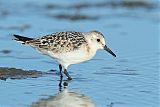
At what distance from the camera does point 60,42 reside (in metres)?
10.2

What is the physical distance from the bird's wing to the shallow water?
0.54 metres

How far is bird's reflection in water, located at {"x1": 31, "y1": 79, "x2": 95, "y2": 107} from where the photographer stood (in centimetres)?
859

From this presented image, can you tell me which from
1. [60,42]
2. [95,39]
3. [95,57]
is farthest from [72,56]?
[95,57]

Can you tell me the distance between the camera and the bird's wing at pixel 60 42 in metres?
10.2

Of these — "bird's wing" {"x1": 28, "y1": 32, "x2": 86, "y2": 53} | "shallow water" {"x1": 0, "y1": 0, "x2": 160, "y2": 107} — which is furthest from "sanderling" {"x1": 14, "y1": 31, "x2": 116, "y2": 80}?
"shallow water" {"x1": 0, "y1": 0, "x2": 160, "y2": 107}

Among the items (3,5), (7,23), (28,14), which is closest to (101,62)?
(7,23)

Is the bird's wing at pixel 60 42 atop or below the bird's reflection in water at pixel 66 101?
atop

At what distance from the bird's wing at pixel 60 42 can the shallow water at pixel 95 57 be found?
0.54 meters

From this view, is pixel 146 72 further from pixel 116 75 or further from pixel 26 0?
pixel 26 0

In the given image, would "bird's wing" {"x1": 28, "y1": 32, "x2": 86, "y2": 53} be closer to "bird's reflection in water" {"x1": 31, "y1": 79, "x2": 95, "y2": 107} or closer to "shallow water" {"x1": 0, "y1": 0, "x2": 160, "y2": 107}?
"shallow water" {"x1": 0, "y1": 0, "x2": 160, "y2": 107}

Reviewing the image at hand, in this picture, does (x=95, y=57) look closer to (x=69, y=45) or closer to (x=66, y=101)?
(x=69, y=45)

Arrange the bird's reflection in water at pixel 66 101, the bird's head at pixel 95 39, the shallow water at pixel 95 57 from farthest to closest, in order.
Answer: the bird's head at pixel 95 39
the shallow water at pixel 95 57
the bird's reflection in water at pixel 66 101

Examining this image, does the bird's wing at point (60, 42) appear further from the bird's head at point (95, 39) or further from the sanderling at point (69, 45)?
the bird's head at point (95, 39)

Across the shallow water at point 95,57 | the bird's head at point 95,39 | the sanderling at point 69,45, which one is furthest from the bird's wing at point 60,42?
the shallow water at point 95,57
